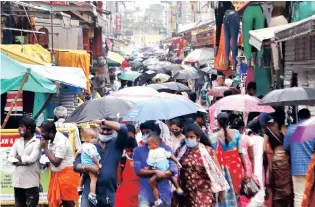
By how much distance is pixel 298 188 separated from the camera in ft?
25.4

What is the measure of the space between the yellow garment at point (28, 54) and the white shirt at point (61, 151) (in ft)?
13.8

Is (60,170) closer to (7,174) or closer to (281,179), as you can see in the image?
(7,174)

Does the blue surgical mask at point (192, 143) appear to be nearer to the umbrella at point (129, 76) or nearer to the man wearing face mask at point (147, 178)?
the man wearing face mask at point (147, 178)

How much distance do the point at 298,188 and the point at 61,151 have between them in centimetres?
295

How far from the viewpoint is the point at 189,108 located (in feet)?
26.2

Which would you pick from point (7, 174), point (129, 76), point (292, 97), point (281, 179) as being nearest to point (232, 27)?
point (292, 97)

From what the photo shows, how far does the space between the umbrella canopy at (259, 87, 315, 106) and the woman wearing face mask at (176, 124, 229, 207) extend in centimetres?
213

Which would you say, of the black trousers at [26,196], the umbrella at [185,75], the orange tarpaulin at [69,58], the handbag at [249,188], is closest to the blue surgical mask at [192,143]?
the handbag at [249,188]

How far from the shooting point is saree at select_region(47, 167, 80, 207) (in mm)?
7902

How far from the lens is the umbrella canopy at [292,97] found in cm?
867

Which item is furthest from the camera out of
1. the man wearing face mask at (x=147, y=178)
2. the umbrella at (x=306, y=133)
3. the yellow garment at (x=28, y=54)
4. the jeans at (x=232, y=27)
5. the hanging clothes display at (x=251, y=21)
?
the jeans at (x=232, y=27)


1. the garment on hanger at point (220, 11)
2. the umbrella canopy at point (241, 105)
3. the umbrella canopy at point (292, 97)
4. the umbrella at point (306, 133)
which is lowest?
the umbrella at point (306, 133)

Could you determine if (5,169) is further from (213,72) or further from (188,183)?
(213,72)

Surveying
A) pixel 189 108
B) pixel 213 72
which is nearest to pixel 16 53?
pixel 189 108
